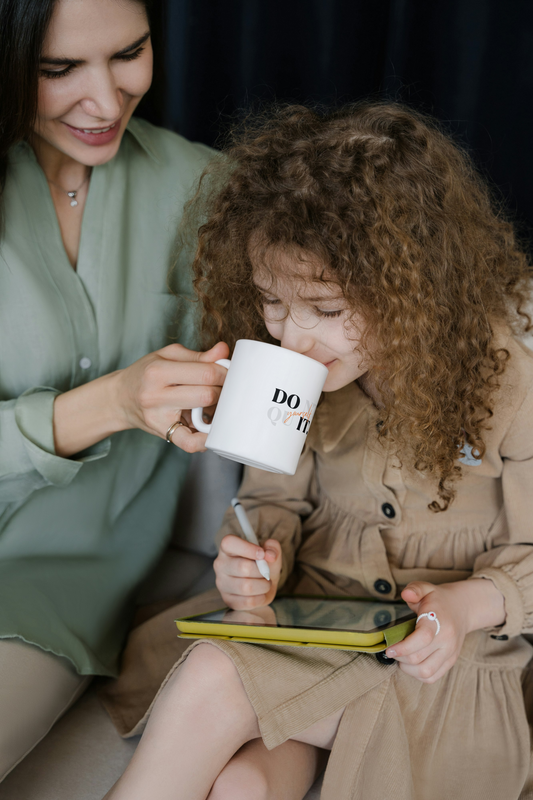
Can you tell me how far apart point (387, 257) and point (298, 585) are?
59cm

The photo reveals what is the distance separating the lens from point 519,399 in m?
0.97

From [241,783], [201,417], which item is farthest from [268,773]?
[201,417]

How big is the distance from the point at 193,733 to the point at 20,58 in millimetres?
880

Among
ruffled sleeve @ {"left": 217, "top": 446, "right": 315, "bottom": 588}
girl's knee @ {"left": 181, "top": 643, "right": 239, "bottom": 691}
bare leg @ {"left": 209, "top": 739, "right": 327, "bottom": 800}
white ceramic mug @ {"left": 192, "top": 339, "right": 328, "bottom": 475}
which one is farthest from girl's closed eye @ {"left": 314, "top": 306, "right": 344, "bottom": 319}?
bare leg @ {"left": 209, "top": 739, "right": 327, "bottom": 800}

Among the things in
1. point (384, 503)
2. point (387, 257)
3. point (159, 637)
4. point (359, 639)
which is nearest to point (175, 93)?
point (387, 257)

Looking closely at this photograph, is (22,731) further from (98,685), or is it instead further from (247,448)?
(247,448)

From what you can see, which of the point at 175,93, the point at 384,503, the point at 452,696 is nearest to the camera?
the point at 452,696

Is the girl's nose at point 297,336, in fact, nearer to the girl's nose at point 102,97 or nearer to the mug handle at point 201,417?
the mug handle at point 201,417

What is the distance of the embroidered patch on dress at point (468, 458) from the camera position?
985 millimetres

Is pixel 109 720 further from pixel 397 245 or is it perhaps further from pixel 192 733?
pixel 397 245

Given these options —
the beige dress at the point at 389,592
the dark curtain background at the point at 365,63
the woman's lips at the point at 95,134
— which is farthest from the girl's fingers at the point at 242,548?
the dark curtain background at the point at 365,63

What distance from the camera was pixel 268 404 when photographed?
776mm

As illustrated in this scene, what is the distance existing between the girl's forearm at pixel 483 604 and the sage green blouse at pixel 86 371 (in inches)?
22.7

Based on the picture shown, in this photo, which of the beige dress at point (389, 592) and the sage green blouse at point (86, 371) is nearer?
the beige dress at point (389, 592)
